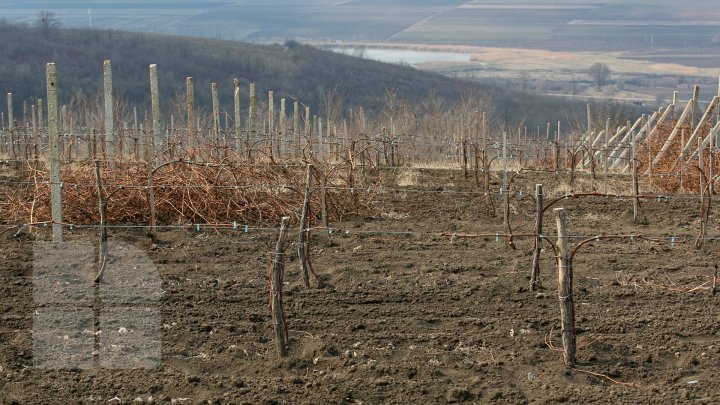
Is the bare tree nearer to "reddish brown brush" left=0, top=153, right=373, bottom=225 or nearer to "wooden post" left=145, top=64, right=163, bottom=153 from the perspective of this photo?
"reddish brown brush" left=0, top=153, right=373, bottom=225

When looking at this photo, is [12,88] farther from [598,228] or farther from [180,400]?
[180,400]

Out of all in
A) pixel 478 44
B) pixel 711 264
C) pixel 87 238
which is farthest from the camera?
pixel 478 44

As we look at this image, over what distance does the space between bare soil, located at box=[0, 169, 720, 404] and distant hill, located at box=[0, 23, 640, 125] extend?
4552cm

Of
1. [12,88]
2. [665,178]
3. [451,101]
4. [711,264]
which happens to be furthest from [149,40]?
[711,264]

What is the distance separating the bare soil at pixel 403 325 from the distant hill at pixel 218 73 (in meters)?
45.5

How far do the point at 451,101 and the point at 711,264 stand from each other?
2047 inches

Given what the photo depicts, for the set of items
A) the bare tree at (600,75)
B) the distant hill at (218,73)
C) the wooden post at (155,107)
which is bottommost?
the bare tree at (600,75)

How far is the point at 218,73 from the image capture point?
64875 millimetres

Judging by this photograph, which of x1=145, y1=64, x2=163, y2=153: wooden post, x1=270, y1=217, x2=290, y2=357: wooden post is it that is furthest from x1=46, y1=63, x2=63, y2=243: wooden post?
x1=270, y1=217, x2=290, y2=357: wooden post

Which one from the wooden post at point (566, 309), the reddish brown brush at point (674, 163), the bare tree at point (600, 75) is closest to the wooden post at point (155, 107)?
the wooden post at point (566, 309)

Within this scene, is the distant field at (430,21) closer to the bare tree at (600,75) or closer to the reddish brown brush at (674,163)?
the bare tree at (600,75)

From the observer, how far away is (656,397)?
253 inches

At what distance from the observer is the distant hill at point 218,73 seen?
58500mm

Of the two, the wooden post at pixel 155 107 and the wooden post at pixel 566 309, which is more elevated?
the wooden post at pixel 155 107
